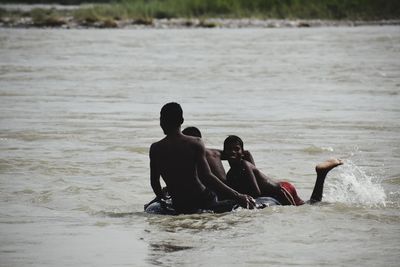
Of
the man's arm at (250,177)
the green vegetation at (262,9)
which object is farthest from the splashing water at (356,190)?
the green vegetation at (262,9)

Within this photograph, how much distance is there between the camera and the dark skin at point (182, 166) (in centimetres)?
858

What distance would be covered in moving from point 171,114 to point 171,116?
0.03m

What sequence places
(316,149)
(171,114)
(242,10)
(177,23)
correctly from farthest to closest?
(242,10)
(177,23)
(316,149)
(171,114)

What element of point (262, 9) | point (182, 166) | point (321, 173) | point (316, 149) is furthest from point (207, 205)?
point (262, 9)

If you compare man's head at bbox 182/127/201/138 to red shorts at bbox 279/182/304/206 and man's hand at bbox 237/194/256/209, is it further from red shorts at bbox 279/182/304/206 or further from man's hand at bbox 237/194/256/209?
red shorts at bbox 279/182/304/206

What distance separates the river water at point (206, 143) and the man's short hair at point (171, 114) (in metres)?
0.90

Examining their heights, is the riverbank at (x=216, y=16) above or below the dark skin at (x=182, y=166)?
above

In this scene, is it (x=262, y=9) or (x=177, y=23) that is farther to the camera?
(x=262, y=9)

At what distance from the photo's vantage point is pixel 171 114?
8391mm

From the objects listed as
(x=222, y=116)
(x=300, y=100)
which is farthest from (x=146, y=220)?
(x=300, y=100)

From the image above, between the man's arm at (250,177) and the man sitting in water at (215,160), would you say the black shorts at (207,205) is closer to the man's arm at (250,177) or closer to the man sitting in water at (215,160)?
the man sitting in water at (215,160)

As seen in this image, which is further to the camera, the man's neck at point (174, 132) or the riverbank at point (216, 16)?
the riverbank at point (216, 16)

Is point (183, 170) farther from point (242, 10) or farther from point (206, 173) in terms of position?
point (242, 10)

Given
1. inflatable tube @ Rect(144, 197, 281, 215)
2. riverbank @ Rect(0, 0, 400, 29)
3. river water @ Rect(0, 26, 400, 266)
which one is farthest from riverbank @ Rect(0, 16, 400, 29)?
inflatable tube @ Rect(144, 197, 281, 215)
